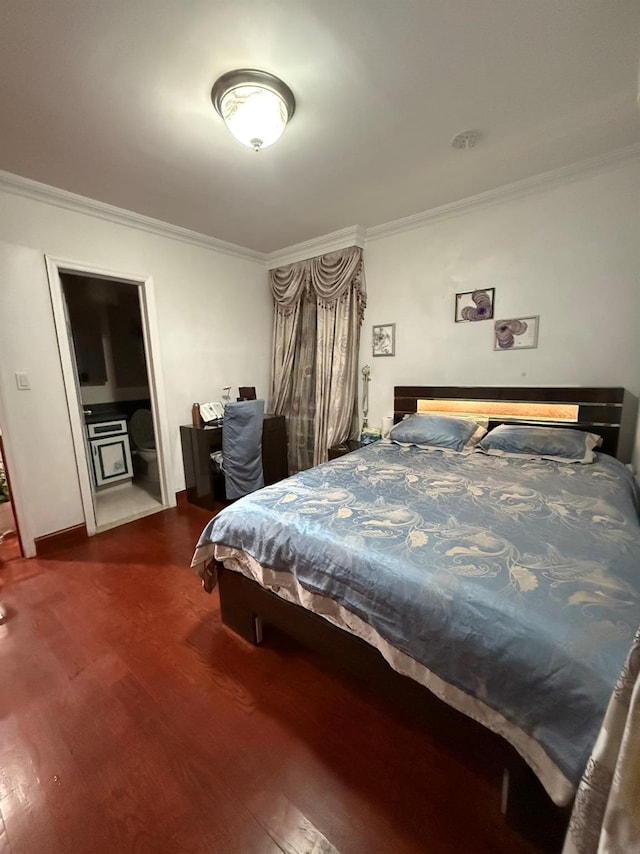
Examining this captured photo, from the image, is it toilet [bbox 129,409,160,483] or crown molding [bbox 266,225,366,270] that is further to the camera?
toilet [bbox 129,409,160,483]

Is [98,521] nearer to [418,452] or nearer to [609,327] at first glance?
[418,452]

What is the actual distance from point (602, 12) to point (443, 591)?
2085 millimetres

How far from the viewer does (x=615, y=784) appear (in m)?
0.54

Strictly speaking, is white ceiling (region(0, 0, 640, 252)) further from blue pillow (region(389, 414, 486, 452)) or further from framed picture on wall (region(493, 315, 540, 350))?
blue pillow (region(389, 414, 486, 452))

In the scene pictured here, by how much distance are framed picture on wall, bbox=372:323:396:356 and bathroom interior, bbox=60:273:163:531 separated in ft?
7.38

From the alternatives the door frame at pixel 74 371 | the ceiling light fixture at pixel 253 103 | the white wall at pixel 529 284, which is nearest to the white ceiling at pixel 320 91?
the ceiling light fixture at pixel 253 103

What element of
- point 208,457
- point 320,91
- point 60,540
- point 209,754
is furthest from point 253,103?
point 60,540

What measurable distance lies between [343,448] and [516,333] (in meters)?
1.70

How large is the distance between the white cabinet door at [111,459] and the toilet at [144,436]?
0.16 meters

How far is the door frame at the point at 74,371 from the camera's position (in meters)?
2.44

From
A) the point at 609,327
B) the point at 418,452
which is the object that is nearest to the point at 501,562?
the point at 418,452

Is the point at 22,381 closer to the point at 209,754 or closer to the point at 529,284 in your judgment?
the point at 209,754

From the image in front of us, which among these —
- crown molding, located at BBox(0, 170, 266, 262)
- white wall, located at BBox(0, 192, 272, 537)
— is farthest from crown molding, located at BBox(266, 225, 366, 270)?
crown molding, located at BBox(0, 170, 266, 262)

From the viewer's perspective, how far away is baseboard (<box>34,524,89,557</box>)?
2463mm
